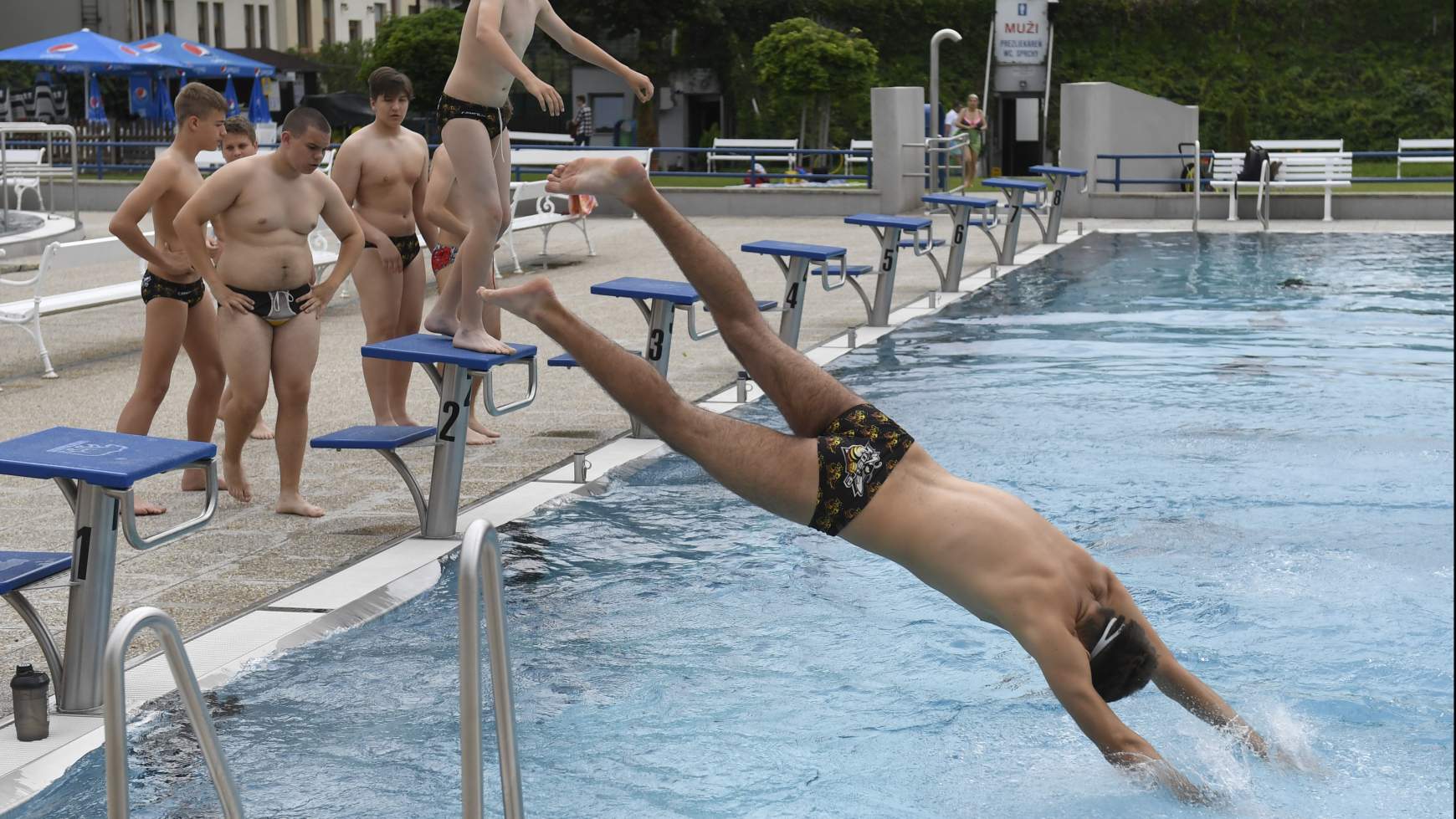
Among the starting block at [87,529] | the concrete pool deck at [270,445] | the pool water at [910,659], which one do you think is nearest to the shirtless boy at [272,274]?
the concrete pool deck at [270,445]

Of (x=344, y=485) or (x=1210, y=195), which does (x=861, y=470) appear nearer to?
(x=344, y=485)

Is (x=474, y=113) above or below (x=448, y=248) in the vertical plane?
above

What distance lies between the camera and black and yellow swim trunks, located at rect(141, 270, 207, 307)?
713 cm

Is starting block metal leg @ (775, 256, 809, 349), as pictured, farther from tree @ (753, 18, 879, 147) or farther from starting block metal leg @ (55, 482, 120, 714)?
tree @ (753, 18, 879, 147)

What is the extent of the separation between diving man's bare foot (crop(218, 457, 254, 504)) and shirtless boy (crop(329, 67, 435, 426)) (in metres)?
1.02

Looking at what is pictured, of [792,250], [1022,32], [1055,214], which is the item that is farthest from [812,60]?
[792,250]

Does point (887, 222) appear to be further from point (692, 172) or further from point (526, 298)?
point (692, 172)

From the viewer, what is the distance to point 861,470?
413 centimetres

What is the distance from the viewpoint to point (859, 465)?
4.14m

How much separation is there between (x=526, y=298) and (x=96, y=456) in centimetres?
132

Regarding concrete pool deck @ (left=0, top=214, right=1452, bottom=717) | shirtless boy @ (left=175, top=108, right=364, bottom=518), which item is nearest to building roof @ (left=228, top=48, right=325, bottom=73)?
concrete pool deck @ (left=0, top=214, right=1452, bottom=717)

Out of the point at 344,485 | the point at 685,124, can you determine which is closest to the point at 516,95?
the point at 685,124

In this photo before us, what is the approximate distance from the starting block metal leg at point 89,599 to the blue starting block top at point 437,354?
1970 millimetres

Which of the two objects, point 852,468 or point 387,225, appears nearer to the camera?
point 852,468
